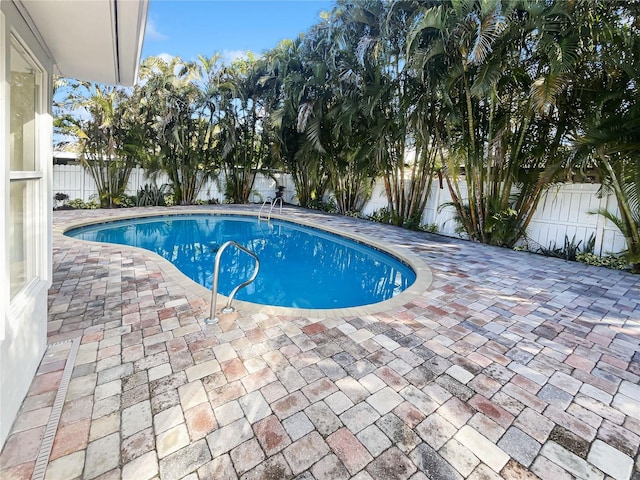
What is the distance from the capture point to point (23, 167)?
7.29 feet

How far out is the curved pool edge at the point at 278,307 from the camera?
386 cm

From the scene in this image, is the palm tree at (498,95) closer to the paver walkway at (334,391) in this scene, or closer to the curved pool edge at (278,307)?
the curved pool edge at (278,307)

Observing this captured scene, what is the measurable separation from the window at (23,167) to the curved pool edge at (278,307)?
2028 millimetres

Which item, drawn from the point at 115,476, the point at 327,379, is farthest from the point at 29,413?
the point at 327,379

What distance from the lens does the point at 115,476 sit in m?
1.71

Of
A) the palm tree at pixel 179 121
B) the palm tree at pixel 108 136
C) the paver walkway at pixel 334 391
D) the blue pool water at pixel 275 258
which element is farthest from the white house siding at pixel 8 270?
the palm tree at pixel 179 121

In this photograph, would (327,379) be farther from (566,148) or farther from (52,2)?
(566,148)

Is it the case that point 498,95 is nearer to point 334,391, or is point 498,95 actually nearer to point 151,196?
point 334,391

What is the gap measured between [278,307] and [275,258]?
4.24 m

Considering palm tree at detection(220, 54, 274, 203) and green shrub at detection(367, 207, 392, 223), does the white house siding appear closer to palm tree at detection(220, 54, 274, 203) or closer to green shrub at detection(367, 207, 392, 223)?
green shrub at detection(367, 207, 392, 223)

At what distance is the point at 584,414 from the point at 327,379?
6.07 ft

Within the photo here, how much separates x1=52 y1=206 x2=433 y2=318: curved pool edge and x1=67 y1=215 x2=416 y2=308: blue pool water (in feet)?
0.59

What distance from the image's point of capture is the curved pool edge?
12.7ft

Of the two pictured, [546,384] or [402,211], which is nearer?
[546,384]
